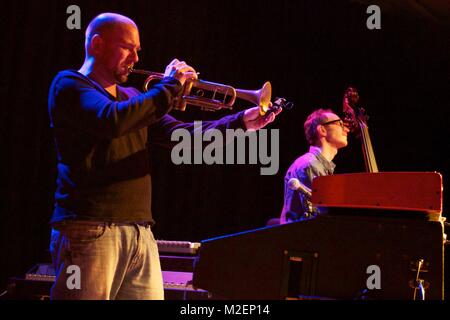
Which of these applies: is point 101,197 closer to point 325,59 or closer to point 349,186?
point 349,186

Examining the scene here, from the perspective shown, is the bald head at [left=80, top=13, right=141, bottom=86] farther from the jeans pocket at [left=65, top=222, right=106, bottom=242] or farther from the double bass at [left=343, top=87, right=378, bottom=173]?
the double bass at [left=343, top=87, right=378, bottom=173]

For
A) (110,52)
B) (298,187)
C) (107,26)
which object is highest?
(107,26)

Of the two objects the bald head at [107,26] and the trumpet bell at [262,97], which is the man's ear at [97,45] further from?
the trumpet bell at [262,97]

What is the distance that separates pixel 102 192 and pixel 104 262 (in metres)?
0.30

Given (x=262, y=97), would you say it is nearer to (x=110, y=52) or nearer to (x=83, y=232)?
(x=110, y=52)

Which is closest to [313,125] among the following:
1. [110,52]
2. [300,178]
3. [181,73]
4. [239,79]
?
[300,178]

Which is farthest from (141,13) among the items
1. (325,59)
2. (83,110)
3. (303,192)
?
(83,110)

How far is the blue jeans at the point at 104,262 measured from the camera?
7.04ft

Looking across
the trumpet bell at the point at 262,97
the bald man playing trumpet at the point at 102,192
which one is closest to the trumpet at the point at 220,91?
the trumpet bell at the point at 262,97

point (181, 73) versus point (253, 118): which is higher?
point (181, 73)

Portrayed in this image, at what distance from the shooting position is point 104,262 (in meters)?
2.19

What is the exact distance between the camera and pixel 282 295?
2.25m

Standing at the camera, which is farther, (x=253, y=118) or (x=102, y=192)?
(x=253, y=118)

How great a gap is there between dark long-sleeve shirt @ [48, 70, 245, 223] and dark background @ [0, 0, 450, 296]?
277cm
